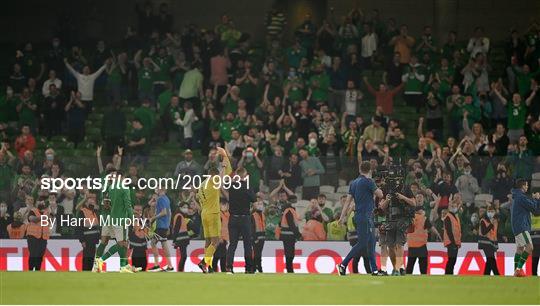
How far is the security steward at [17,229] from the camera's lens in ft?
86.5

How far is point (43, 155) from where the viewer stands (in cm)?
2820

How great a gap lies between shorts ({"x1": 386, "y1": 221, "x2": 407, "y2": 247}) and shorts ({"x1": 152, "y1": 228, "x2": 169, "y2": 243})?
510 cm

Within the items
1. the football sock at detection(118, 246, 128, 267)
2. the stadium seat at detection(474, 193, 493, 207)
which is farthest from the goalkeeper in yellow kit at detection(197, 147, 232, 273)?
the stadium seat at detection(474, 193, 493, 207)

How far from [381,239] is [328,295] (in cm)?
514

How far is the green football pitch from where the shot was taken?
17219 millimetres

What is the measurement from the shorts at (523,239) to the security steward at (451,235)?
1.65m

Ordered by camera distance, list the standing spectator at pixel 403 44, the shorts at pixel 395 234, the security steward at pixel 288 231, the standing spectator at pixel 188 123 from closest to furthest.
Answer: the shorts at pixel 395 234 → the security steward at pixel 288 231 → the standing spectator at pixel 188 123 → the standing spectator at pixel 403 44

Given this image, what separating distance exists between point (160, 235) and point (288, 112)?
20.4ft

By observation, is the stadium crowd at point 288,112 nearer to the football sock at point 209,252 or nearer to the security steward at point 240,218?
the security steward at point 240,218

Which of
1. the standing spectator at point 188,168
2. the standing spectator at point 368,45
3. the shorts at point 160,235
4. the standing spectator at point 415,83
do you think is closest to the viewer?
the shorts at point 160,235

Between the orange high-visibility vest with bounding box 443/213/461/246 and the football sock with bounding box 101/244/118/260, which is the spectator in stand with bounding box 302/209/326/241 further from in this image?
the football sock with bounding box 101/244/118/260

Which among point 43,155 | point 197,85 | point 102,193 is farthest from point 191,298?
point 197,85

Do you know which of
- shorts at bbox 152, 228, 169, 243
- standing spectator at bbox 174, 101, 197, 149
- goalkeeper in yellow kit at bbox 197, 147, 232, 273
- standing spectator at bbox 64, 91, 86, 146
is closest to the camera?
goalkeeper in yellow kit at bbox 197, 147, 232, 273

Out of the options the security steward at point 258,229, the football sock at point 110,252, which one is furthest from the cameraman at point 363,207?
the football sock at point 110,252
